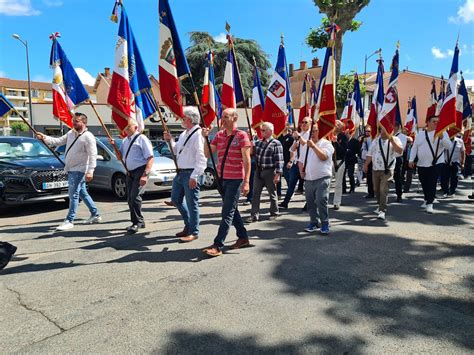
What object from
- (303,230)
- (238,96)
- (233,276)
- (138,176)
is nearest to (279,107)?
(238,96)

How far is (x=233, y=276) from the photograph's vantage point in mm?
4070

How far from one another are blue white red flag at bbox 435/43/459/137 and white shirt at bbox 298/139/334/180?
11.6 ft

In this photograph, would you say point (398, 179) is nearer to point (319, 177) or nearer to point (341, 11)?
point (319, 177)

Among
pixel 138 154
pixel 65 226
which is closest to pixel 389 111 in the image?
pixel 138 154

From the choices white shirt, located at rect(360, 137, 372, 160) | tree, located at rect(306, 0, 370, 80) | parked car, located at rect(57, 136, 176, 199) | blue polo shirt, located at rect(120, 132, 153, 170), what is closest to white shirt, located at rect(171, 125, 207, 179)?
blue polo shirt, located at rect(120, 132, 153, 170)

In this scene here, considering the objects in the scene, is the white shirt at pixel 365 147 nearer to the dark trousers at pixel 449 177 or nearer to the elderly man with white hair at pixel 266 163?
the dark trousers at pixel 449 177

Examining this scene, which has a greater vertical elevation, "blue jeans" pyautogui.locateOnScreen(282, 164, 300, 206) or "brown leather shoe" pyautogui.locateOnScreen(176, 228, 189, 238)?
"blue jeans" pyautogui.locateOnScreen(282, 164, 300, 206)

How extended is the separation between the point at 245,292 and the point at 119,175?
22.5ft

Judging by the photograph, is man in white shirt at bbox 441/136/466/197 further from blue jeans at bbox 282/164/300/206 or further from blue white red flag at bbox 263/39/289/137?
blue white red flag at bbox 263/39/289/137

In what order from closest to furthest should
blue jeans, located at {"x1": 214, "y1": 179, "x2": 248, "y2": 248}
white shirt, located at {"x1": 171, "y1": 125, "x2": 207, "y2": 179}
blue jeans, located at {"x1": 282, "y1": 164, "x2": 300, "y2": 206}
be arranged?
1. blue jeans, located at {"x1": 214, "y1": 179, "x2": 248, "y2": 248}
2. white shirt, located at {"x1": 171, "y1": 125, "x2": 207, "y2": 179}
3. blue jeans, located at {"x1": 282, "y1": 164, "x2": 300, "y2": 206}

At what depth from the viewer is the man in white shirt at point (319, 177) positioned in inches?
223

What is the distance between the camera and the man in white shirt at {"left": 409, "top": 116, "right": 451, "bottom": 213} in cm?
764

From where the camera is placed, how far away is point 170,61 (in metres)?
5.20

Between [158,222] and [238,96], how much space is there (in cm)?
365
